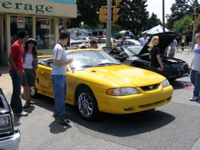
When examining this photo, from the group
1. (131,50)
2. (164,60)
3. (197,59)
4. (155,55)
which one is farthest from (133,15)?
(197,59)

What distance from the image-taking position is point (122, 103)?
188 inches

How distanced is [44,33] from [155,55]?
8.55 m

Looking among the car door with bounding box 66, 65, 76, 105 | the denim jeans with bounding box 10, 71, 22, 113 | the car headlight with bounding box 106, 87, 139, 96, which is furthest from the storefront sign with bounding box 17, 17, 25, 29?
the car headlight with bounding box 106, 87, 139, 96

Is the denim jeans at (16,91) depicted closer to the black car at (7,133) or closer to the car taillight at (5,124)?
the black car at (7,133)

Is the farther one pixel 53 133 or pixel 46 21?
pixel 46 21

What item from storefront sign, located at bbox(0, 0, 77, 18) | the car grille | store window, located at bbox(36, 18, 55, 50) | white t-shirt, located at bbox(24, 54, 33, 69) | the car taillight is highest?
storefront sign, located at bbox(0, 0, 77, 18)

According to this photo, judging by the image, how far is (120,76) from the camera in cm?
536

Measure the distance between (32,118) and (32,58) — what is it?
1.53m

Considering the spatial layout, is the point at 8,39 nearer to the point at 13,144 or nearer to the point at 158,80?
the point at 158,80

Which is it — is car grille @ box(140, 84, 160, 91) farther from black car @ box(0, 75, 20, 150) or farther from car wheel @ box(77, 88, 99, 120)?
black car @ box(0, 75, 20, 150)

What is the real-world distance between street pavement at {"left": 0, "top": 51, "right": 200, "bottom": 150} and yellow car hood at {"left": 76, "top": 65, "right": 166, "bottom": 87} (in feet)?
2.62

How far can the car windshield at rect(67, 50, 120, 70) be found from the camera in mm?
6086

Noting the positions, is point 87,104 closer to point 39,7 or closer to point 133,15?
point 39,7

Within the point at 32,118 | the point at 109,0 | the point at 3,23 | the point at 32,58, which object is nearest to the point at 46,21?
the point at 3,23
